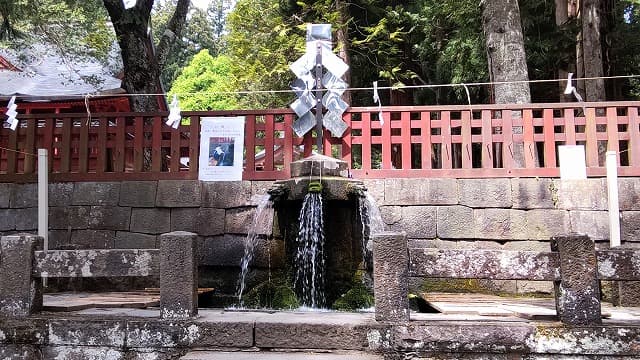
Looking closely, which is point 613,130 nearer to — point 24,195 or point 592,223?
point 592,223

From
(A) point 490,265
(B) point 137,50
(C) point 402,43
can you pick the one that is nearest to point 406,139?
(A) point 490,265

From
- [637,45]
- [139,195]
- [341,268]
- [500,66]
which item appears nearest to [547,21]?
[637,45]

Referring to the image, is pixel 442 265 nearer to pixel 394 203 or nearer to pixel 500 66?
pixel 394 203

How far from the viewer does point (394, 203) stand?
7.05 m

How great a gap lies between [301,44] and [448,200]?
24.4 feet

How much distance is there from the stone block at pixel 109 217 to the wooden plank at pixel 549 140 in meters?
5.86

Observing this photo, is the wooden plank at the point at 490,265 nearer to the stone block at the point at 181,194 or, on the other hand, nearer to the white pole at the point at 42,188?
the stone block at the point at 181,194

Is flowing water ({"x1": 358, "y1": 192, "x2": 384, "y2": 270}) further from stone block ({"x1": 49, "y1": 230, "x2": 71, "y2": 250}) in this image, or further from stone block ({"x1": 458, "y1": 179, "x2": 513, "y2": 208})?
stone block ({"x1": 49, "y1": 230, "x2": 71, "y2": 250})

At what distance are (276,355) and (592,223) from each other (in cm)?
499

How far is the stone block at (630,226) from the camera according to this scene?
21.7 ft

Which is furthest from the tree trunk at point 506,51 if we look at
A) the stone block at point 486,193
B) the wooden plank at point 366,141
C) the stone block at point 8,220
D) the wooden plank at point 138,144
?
the stone block at point 8,220

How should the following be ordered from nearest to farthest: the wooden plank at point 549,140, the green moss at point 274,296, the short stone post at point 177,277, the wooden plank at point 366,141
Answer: the short stone post at point 177,277 → the green moss at point 274,296 → the wooden plank at point 549,140 → the wooden plank at point 366,141

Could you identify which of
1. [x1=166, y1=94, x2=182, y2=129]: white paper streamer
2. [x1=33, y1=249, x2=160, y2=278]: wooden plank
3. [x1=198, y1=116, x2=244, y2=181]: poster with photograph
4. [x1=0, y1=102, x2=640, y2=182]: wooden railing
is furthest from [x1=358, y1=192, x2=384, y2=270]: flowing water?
[x1=166, y1=94, x2=182, y2=129]: white paper streamer

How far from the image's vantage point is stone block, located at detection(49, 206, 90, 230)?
7523 millimetres
